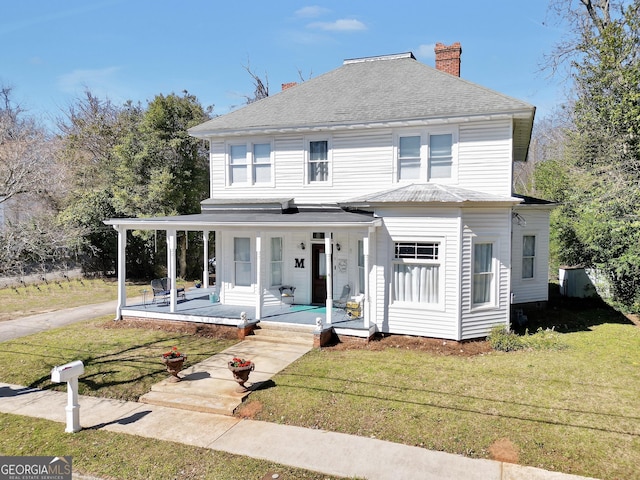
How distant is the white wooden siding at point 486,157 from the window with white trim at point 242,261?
7.56m

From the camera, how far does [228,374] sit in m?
9.66

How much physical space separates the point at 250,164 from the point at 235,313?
5296 millimetres

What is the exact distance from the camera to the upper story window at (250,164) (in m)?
15.0

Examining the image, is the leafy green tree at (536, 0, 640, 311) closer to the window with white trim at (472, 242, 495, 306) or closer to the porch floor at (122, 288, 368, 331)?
the window with white trim at (472, 242, 495, 306)

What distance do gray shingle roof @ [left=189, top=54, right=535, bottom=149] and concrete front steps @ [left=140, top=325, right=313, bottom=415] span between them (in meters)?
6.94

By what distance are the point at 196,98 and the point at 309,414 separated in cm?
2381

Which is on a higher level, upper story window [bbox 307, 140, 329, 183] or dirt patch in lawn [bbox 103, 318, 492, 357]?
upper story window [bbox 307, 140, 329, 183]

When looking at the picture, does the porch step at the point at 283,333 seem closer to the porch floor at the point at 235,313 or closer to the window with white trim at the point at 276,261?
the porch floor at the point at 235,313

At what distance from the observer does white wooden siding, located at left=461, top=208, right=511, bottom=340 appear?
11664mm

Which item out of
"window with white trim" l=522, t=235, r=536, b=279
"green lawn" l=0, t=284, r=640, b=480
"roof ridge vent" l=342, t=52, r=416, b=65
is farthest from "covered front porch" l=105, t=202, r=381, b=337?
"roof ridge vent" l=342, t=52, r=416, b=65

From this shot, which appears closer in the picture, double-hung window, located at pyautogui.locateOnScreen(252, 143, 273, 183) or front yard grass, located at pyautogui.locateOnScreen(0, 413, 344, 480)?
front yard grass, located at pyautogui.locateOnScreen(0, 413, 344, 480)

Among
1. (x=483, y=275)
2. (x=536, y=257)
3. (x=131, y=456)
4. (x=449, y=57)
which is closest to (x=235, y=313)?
(x=131, y=456)

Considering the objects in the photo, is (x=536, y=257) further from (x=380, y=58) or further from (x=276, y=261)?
(x=380, y=58)

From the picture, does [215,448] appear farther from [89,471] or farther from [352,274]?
[352,274]
